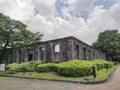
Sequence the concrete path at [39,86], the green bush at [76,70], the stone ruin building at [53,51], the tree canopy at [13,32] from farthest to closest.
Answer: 1. the tree canopy at [13,32]
2. the stone ruin building at [53,51]
3. the green bush at [76,70]
4. the concrete path at [39,86]

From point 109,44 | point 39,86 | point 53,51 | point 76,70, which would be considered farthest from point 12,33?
point 109,44

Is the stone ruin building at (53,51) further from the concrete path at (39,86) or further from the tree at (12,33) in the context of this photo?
the concrete path at (39,86)

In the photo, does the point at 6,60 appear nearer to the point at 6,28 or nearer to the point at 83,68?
the point at 6,28

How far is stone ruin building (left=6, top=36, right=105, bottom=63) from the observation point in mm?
19547

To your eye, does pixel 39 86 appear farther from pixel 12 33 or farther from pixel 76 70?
pixel 12 33

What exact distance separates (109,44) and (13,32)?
1110 inches

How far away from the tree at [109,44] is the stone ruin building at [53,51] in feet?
65.2

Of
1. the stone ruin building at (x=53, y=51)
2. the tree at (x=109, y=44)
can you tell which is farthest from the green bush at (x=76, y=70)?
the tree at (x=109, y=44)

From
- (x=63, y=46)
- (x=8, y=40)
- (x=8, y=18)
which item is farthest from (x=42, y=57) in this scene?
(x=8, y=18)

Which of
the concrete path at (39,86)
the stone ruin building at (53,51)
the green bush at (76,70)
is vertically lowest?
the concrete path at (39,86)

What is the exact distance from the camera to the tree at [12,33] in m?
24.0

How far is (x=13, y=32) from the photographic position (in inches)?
974

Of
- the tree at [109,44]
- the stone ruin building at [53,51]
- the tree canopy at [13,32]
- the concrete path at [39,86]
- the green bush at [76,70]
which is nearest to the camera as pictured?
the concrete path at [39,86]

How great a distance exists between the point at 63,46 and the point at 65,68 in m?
6.68
